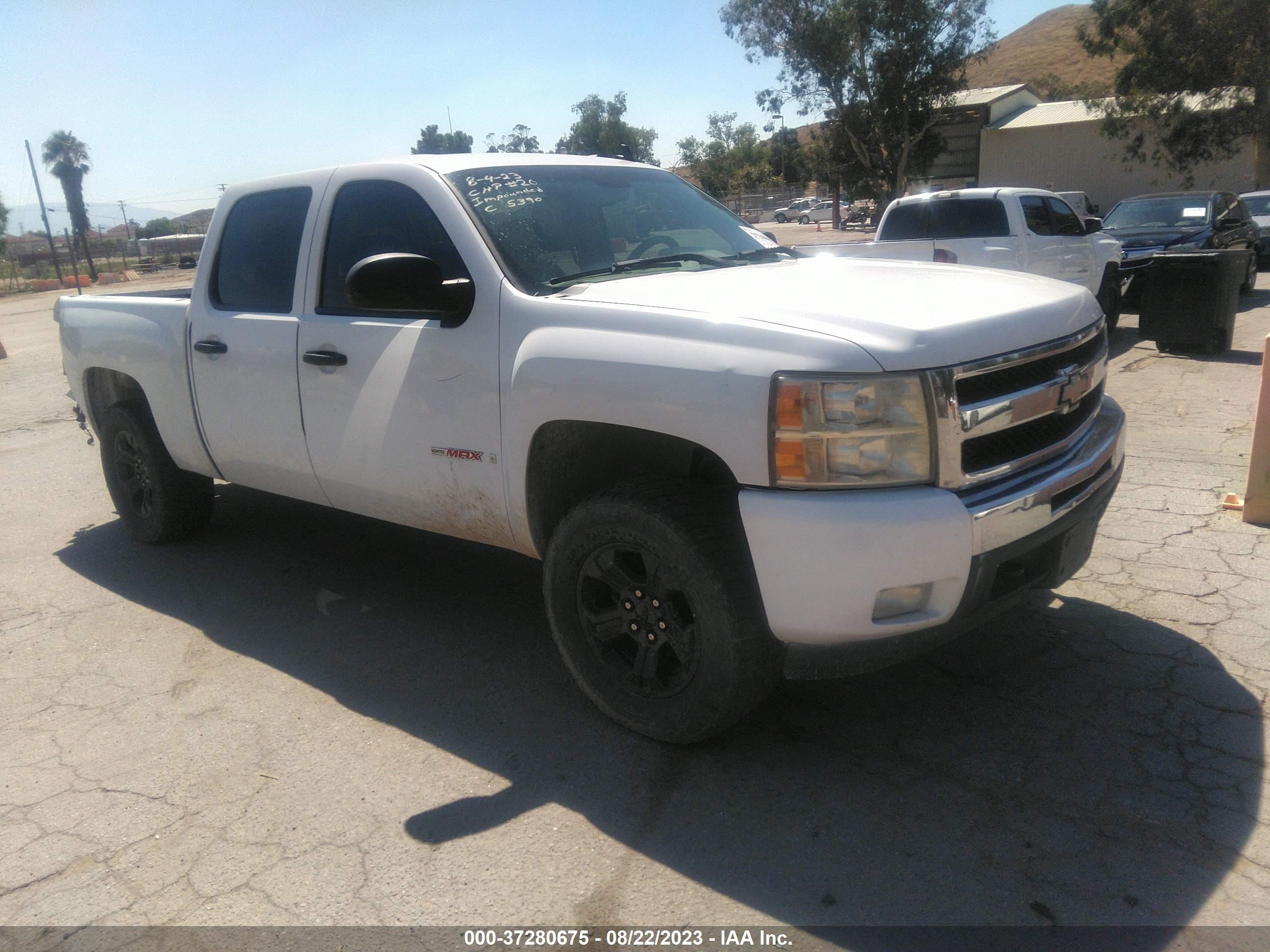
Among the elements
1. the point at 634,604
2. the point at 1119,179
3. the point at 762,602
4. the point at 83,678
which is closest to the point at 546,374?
the point at 634,604

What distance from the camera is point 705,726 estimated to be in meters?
3.02

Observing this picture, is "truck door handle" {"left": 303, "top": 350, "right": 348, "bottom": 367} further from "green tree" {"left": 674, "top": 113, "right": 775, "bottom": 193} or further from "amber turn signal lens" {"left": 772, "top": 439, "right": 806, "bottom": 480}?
"green tree" {"left": 674, "top": 113, "right": 775, "bottom": 193}

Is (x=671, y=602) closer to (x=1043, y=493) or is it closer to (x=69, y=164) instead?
(x=1043, y=493)

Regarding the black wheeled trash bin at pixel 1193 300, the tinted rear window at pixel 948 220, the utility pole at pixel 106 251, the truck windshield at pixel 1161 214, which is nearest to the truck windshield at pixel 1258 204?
the truck windshield at pixel 1161 214

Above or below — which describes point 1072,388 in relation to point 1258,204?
above

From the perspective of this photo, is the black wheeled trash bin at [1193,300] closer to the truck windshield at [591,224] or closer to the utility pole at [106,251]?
the truck windshield at [591,224]

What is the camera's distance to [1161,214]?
47.3 feet

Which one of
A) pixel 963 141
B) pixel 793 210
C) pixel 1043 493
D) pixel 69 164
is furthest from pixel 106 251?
pixel 1043 493

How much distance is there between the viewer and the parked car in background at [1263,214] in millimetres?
18875

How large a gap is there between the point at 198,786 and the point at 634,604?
1.54 meters

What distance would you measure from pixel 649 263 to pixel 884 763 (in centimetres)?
→ 198

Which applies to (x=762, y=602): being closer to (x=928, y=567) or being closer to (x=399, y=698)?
(x=928, y=567)

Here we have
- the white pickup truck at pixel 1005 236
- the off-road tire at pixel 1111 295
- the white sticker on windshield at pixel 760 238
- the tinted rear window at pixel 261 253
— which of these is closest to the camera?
the tinted rear window at pixel 261 253

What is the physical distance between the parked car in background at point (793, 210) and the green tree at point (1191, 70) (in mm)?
30474
